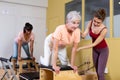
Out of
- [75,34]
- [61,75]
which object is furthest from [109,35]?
[61,75]

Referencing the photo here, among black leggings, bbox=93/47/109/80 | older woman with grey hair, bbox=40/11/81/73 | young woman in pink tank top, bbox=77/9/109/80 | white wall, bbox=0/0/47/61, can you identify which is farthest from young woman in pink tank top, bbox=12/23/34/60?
black leggings, bbox=93/47/109/80

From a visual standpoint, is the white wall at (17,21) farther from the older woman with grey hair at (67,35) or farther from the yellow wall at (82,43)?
the older woman with grey hair at (67,35)

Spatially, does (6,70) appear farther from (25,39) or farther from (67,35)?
(67,35)

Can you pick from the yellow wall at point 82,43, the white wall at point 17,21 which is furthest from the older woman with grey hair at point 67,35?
the white wall at point 17,21

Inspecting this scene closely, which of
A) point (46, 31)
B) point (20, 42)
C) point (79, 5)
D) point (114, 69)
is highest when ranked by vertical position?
point (79, 5)

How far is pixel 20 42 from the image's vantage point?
14.1 ft

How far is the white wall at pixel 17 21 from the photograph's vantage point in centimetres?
549

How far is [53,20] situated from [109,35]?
7.61 ft

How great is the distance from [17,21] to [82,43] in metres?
2.22

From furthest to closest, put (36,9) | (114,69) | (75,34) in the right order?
1. (36,9)
2. (114,69)
3. (75,34)

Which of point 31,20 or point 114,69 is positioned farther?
point 31,20

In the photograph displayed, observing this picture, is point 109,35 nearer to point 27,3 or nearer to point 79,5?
point 79,5

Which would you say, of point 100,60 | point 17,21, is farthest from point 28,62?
point 100,60

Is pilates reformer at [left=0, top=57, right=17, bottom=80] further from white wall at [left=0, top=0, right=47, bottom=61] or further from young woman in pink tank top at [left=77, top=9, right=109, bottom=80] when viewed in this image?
white wall at [left=0, top=0, right=47, bottom=61]
